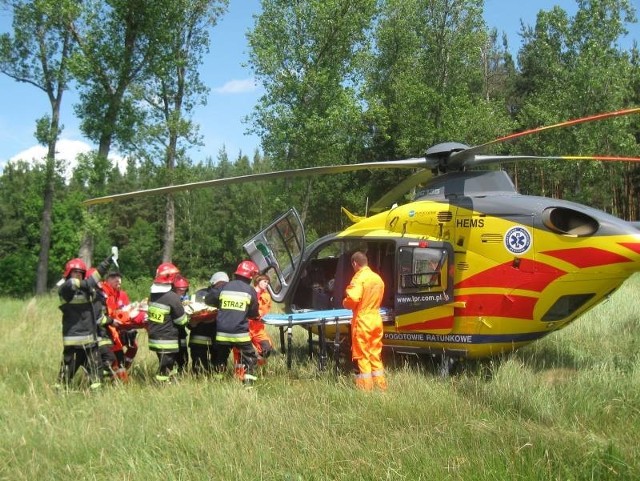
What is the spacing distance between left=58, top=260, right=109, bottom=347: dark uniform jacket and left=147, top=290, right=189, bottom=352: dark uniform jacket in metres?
0.70

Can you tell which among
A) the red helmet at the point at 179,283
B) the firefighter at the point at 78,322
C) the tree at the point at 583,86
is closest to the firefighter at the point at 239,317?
the red helmet at the point at 179,283

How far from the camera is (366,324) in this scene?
6965 millimetres

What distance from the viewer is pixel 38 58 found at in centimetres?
1962

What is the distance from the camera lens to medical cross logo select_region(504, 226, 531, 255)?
6766mm

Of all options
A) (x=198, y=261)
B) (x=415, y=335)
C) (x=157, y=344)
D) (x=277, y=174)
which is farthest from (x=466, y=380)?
(x=198, y=261)

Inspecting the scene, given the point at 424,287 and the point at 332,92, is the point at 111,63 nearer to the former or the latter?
the point at 332,92

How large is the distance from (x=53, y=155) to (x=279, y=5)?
33.6ft

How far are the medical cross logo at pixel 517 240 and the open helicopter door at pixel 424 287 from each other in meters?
0.73

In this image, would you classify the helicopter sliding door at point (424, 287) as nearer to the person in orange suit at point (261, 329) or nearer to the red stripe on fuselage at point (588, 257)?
the red stripe on fuselage at point (588, 257)

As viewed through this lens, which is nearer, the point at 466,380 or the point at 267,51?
the point at 466,380

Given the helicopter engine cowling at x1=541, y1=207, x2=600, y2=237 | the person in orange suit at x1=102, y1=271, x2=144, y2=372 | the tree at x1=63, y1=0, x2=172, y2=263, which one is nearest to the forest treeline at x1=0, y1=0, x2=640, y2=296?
the tree at x1=63, y1=0, x2=172, y2=263

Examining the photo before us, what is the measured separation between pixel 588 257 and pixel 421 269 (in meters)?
1.98

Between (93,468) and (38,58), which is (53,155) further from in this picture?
(93,468)

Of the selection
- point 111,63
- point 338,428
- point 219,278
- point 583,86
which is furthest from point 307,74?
point 338,428
